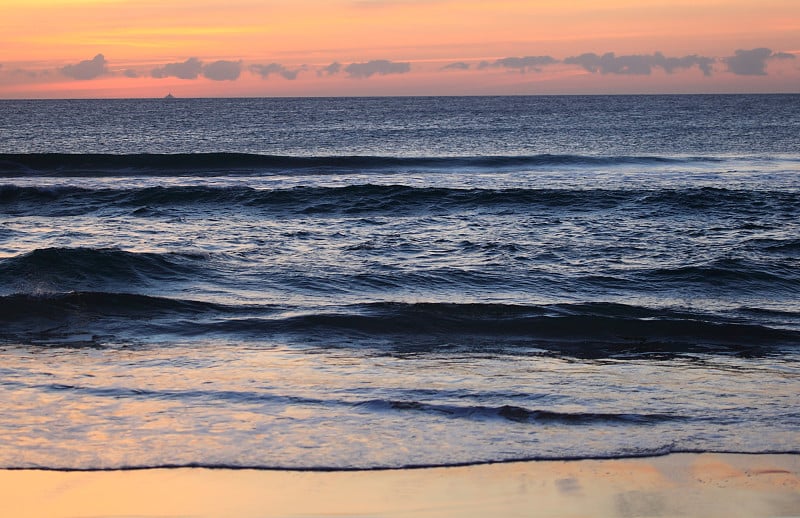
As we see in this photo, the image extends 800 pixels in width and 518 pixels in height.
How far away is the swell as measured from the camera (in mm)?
22078

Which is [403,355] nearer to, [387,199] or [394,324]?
[394,324]

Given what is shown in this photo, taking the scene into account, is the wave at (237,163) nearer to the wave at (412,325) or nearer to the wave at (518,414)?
the wave at (412,325)

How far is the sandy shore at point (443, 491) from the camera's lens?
16.3ft

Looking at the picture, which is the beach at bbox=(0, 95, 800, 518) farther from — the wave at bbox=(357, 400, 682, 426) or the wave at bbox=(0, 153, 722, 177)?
the wave at bbox=(0, 153, 722, 177)

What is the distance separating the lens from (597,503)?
5055mm

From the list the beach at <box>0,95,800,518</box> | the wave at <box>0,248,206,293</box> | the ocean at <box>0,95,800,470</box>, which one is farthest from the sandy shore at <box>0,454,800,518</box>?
the wave at <box>0,248,206,293</box>

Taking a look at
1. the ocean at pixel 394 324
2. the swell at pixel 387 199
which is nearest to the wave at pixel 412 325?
the ocean at pixel 394 324

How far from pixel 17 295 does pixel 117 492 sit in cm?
748

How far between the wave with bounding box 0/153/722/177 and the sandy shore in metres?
29.3

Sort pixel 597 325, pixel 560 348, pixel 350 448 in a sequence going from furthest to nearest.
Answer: pixel 597 325
pixel 560 348
pixel 350 448

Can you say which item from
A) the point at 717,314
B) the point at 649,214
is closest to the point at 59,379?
the point at 717,314

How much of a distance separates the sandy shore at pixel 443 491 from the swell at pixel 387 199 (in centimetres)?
1629

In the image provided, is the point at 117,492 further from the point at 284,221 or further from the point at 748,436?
the point at 284,221

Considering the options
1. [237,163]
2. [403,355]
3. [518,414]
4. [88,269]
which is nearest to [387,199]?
[88,269]
